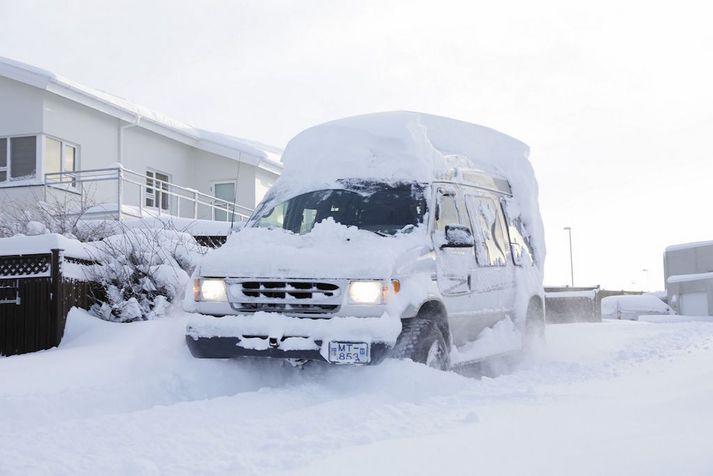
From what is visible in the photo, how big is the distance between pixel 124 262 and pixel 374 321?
6076 mm

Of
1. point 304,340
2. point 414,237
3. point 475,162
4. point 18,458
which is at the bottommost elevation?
point 18,458

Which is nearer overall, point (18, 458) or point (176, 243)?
point (18, 458)

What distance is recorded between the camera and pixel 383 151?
859cm

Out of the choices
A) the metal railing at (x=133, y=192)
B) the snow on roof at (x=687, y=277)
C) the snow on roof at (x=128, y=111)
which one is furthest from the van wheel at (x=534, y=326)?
the snow on roof at (x=687, y=277)

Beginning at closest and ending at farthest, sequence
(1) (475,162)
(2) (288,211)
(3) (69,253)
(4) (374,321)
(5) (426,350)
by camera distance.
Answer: (4) (374,321), (5) (426,350), (2) (288,211), (1) (475,162), (3) (69,253)

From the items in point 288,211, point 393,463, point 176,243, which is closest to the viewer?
point 393,463

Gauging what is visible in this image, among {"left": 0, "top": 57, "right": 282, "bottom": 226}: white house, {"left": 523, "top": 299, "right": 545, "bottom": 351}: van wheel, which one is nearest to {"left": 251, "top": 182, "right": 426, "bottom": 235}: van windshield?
{"left": 523, "top": 299, "right": 545, "bottom": 351}: van wheel

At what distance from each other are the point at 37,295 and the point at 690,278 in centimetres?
4453

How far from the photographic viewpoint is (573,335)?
41.6 ft

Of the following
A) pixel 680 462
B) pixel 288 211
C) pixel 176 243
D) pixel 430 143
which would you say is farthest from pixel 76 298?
pixel 680 462

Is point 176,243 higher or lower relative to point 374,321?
higher

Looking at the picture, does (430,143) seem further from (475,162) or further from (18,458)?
(18,458)

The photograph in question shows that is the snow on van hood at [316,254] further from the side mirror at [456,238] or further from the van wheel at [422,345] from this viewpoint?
the van wheel at [422,345]

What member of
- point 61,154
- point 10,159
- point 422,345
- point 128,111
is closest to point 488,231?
point 422,345
